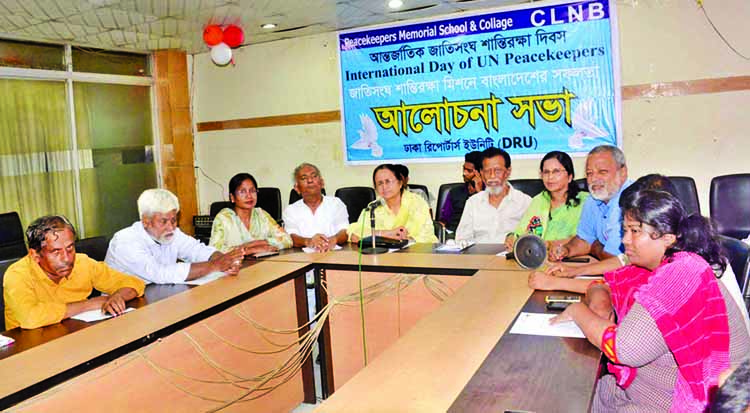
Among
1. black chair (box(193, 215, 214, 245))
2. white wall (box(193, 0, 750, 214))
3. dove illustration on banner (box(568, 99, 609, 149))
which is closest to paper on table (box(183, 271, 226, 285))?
white wall (box(193, 0, 750, 214))

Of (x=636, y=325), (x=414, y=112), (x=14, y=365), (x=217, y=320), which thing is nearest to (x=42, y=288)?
(x=14, y=365)

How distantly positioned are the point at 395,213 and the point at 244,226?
99cm

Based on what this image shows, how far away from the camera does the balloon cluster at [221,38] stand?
5.57m

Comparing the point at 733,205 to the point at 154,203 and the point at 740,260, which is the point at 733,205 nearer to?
the point at 740,260

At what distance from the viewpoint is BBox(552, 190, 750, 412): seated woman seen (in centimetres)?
148

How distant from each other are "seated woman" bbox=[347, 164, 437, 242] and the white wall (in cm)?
192

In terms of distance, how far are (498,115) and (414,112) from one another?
840 millimetres

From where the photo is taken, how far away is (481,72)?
5.51m

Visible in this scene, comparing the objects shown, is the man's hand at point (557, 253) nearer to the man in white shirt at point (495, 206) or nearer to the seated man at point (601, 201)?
the seated man at point (601, 201)

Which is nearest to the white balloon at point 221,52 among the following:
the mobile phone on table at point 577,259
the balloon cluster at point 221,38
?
the balloon cluster at point 221,38

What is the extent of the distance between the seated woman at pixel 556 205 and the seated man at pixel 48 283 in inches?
83.5

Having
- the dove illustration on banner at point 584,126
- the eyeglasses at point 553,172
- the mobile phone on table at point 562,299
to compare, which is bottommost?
the mobile phone on table at point 562,299

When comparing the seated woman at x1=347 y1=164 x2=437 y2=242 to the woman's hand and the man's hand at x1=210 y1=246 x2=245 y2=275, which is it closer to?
the man's hand at x1=210 y1=246 x2=245 y2=275

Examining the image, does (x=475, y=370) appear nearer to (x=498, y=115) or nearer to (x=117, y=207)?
(x=498, y=115)
